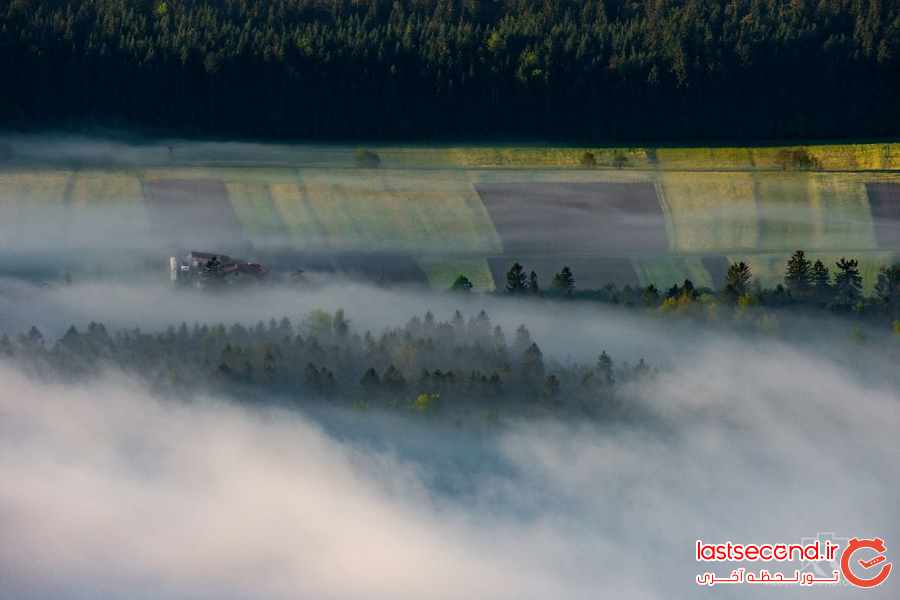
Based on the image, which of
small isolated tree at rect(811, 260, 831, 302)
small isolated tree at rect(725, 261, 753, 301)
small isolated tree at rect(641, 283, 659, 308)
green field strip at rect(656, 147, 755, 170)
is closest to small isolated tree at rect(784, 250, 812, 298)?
small isolated tree at rect(811, 260, 831, 302)

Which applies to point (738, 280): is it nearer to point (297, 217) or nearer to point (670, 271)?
point (670, 271)

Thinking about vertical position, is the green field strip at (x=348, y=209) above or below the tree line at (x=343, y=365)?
above

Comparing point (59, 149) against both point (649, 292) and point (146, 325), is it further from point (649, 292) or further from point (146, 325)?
point (649, 292)

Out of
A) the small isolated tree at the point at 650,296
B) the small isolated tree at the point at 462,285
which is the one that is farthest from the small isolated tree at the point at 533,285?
the small isolated tree at the point at 650,296

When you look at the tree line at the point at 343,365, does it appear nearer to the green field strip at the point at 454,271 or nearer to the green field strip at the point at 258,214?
the green field strip at the point at 454,271

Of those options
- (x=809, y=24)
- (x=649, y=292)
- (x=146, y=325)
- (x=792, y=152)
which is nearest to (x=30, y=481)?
(x=146, y=325)

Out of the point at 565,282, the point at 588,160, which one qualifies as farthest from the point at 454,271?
the point at 588,160

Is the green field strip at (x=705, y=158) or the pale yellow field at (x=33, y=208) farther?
the green field strip at (x=705, y=158)
